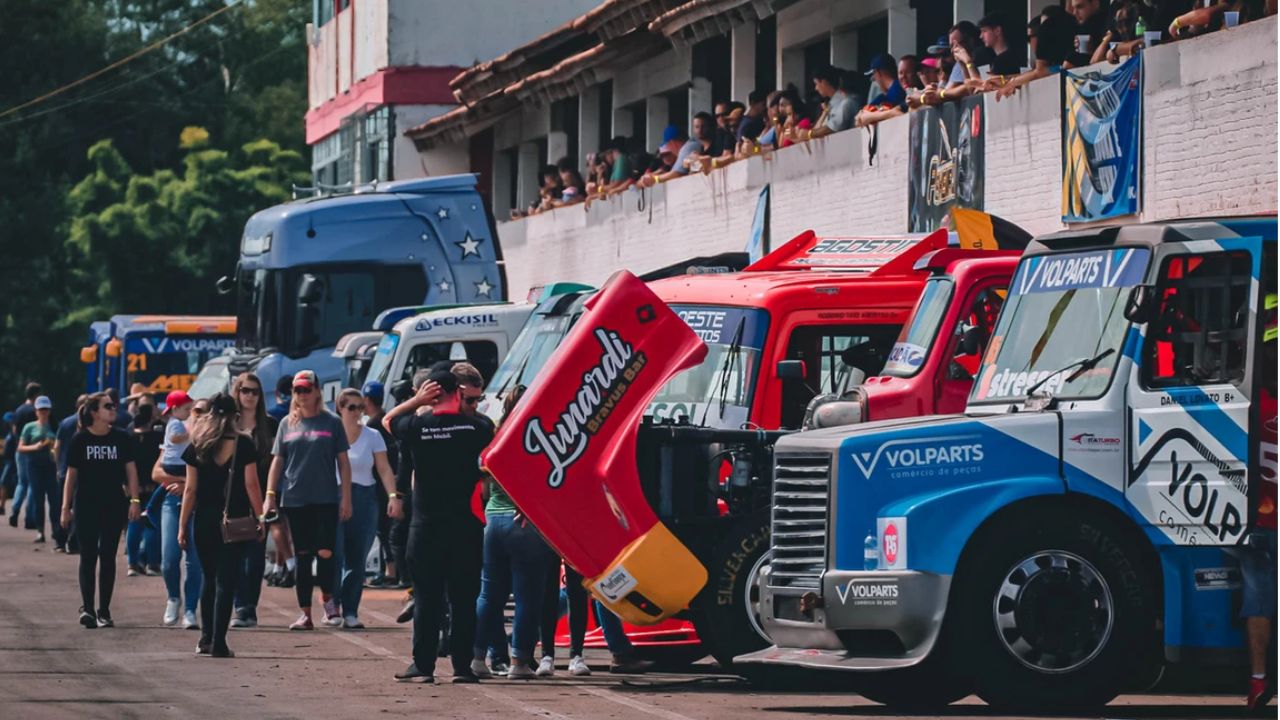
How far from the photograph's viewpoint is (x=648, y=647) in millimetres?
15461

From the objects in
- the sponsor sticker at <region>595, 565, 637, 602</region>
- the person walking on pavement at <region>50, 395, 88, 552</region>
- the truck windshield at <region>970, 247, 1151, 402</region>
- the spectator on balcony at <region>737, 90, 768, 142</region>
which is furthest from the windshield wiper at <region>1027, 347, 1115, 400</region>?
the spectator on balcony at <region>737, 90, 768, 142</region>

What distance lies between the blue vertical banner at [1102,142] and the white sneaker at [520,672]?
631 cm

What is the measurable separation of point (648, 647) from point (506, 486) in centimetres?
174

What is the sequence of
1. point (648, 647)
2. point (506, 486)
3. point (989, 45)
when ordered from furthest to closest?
point (989, 45), point (648, 647), point (506, 486)

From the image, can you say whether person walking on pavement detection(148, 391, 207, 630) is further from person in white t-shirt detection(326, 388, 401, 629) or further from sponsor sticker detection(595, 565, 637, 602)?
sponsor sticker detection(595, 565, 637, 602)

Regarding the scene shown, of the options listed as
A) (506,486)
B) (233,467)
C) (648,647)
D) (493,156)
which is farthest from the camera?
(493,156)

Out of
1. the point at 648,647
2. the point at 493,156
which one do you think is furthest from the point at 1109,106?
the point at 493,156

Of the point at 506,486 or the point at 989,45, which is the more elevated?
the point at 989,45

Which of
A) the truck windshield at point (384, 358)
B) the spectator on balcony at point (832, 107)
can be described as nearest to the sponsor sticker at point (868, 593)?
the truck windshield at point (384, 358)

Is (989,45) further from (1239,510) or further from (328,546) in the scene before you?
(1239,510)

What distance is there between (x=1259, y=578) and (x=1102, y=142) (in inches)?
300

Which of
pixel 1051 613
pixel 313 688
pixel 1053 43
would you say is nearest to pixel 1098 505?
pixel 1051 613

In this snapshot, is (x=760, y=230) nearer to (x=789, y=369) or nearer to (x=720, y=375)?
(x=720, y=375)

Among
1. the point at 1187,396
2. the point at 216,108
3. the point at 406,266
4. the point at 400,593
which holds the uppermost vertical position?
the point at 216,108
